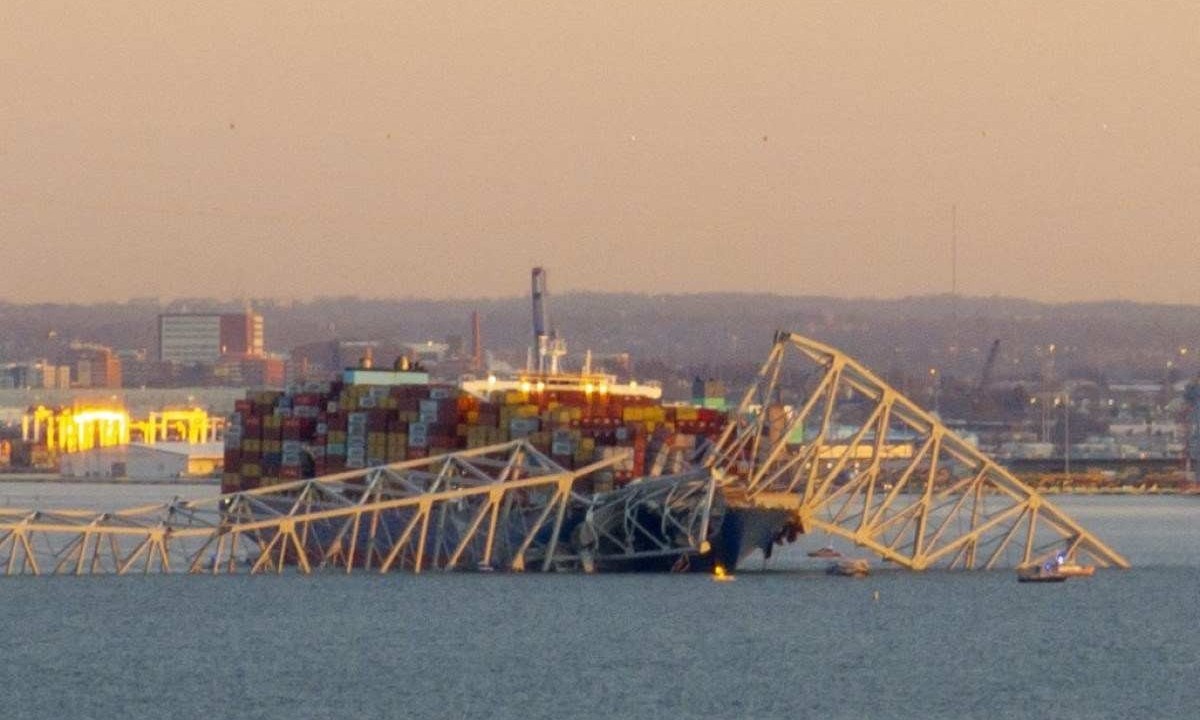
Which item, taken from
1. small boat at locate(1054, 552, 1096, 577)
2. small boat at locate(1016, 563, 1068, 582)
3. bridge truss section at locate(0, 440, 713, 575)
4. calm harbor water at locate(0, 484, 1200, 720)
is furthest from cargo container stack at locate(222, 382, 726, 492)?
small boat at locate(1054, 552, 1096, 577)

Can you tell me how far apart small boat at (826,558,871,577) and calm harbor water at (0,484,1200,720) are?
1.70m

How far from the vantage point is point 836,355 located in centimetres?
7919

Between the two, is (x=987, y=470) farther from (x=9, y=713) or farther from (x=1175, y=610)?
(x=9, y=713)

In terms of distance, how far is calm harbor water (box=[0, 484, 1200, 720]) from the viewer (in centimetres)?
5716

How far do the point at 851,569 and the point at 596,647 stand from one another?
2429 centimetres

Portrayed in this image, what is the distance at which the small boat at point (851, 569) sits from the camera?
8944 cm

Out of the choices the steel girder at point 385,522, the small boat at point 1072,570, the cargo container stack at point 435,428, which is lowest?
the small boat at point 1072,570

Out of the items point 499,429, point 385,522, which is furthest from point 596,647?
point 499,429

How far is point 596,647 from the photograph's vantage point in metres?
66.6

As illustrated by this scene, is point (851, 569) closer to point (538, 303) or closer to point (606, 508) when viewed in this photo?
point (606, 508)

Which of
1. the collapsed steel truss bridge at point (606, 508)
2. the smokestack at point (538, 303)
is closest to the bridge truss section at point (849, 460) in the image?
the collapsed steel truss bridge at point (606, 508)

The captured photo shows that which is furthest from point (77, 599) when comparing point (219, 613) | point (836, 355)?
point (836, 355)

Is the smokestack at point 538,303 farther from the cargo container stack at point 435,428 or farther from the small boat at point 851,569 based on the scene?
the small boat at point 851,569

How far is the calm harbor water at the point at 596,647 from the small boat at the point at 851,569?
1704mm
